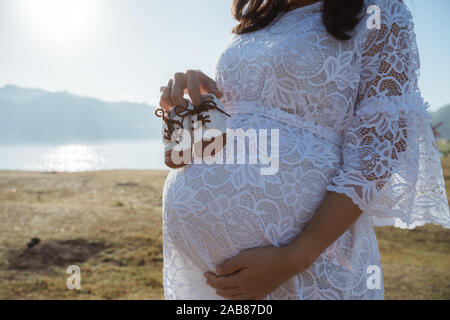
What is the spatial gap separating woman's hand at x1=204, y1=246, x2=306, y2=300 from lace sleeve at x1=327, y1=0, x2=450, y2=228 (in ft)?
1.00

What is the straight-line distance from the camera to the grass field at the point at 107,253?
12.6 feet

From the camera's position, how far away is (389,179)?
1125 mm

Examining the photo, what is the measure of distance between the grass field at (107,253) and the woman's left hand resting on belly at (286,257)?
3089 millimetres

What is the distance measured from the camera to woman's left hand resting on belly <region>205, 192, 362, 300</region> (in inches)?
42.1

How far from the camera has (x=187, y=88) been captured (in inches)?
52.9

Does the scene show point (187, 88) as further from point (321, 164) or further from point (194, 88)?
point (321, 164)

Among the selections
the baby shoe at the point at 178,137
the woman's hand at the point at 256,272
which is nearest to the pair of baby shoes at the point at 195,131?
the baby shoe at the point at 178,137

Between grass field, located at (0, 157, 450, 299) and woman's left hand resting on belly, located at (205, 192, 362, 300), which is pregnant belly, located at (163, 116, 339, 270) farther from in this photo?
grass field, located at (0, 157, 450, 299)

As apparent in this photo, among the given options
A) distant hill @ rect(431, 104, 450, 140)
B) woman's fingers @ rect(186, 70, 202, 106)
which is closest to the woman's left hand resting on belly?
woman's fingers @ rect(186, 70, 202, 106)

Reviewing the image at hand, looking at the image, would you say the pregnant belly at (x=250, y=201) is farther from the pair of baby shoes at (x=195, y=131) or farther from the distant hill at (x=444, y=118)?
the distant hill at (x=444, y=118)
